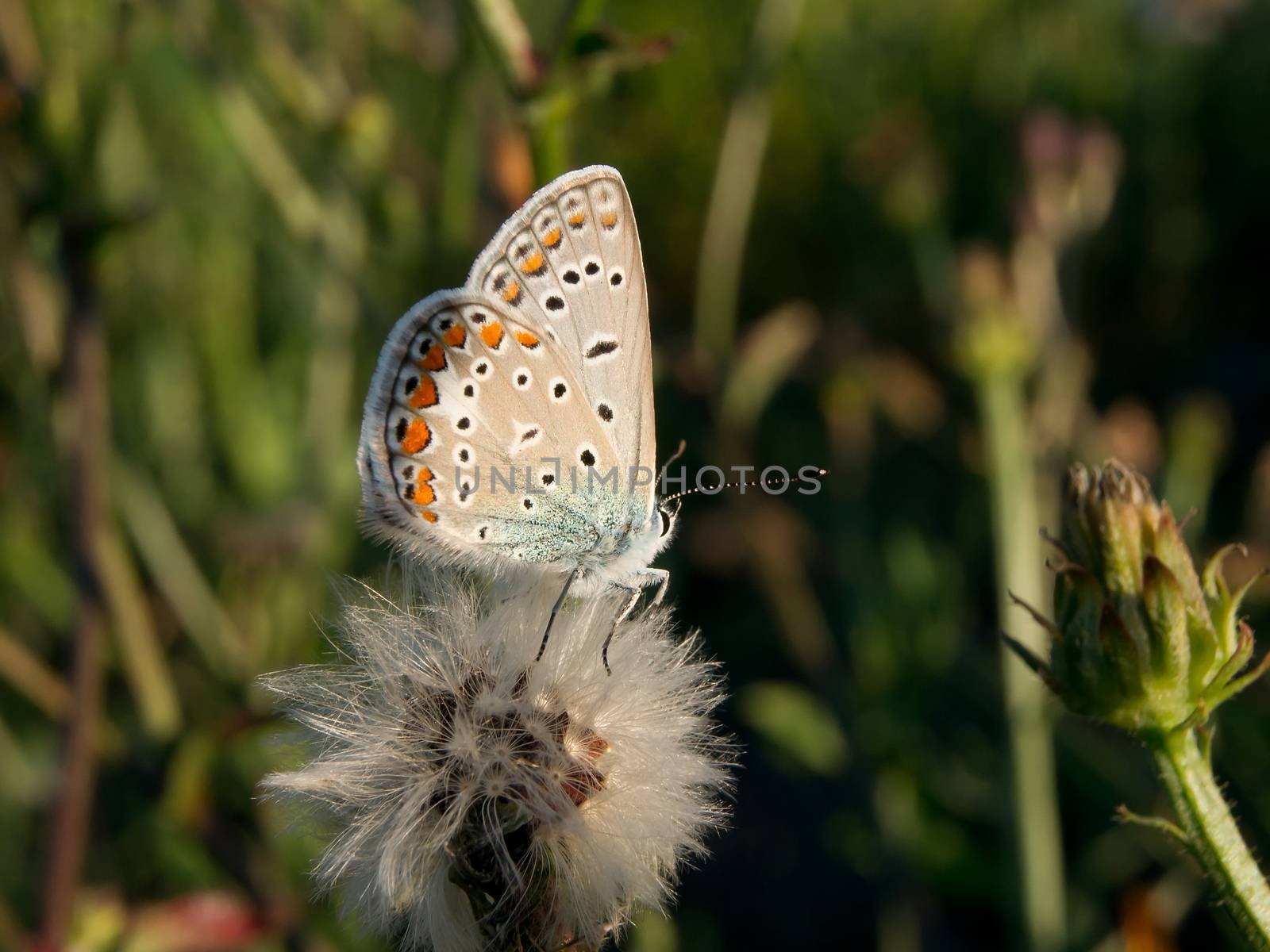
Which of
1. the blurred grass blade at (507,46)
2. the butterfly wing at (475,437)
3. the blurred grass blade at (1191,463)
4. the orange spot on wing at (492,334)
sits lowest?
the blurred grass blade at (1191,463)

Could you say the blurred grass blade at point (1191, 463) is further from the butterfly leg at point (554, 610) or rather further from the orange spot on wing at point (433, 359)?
the orange spot on wing at point (433, 359)

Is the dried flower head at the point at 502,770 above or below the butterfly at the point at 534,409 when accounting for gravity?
below

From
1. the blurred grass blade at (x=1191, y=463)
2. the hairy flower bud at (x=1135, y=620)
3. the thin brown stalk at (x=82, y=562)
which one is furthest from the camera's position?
the blurred grass blade at (x=1191, y=463)

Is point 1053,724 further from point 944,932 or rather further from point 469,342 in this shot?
point 469,342

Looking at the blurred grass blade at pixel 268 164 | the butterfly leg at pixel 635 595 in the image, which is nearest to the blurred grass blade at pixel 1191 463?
the butterfly leg at pixel 635 595

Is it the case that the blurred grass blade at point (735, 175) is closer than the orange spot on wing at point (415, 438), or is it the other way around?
the orange spot on wing at point (415, 438)

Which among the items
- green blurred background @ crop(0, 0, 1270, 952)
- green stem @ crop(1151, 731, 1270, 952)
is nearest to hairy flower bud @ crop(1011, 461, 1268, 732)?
green stem @ crop(1151, 731, 1270, 952)

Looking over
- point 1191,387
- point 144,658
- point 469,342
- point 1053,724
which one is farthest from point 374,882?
point 1191,387
